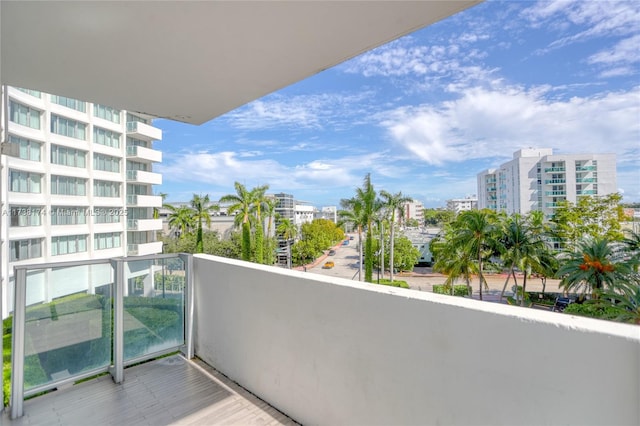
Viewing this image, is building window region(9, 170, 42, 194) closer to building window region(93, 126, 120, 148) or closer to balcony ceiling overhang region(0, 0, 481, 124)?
building window region(93, 126, 120, 148)

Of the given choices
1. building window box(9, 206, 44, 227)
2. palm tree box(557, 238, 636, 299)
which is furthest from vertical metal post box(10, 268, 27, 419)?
palm tree box(557, 238, 636, 299)

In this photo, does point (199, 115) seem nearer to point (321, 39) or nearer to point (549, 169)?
point (321, 39)

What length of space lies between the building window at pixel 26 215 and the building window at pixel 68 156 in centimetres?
243

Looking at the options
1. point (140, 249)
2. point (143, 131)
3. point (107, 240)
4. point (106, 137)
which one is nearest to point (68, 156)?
point (106, 137)

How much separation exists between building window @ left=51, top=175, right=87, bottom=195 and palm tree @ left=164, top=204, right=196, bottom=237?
1320cm

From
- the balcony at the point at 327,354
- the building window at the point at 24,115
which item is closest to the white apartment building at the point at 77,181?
the building window at the point at 24,115

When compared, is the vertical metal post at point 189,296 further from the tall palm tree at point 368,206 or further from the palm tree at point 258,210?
the palm tree at point 258,210

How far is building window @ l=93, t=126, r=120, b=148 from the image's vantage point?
15.6m

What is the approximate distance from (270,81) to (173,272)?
6.63 ft

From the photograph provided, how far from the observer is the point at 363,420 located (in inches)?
60.6

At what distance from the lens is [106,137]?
53.4 feet

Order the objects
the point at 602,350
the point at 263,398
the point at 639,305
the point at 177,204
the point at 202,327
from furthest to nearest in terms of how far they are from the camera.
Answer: the point at 177,204 → the point at 639,305 → the point at 202,327 → the point at 263,398 → the point at 602,350

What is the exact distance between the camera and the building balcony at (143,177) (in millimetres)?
17859

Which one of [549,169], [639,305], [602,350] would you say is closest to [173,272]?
[602,350]
